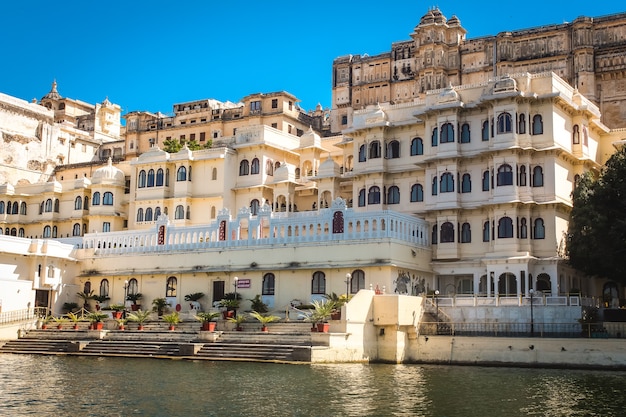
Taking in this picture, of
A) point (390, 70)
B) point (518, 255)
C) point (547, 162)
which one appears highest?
point (390, 70)

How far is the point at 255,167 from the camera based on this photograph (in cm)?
6209

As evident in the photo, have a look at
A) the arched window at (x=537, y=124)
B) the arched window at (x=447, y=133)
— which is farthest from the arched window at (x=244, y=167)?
the arched window at (x=537, y=124)

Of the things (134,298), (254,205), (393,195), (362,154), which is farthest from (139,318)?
(254,205)

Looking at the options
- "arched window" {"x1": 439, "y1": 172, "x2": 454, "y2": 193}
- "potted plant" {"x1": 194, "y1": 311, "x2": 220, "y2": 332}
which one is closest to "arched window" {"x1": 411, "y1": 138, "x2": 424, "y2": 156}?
"arched window" {"x1": 439, "y1": 172, "x2": 454, "y2": 193}

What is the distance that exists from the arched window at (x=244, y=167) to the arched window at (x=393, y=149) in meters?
13.6

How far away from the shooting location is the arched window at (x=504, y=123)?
47500mm

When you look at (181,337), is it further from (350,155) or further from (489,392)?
(350,155)

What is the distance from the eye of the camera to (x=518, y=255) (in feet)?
149

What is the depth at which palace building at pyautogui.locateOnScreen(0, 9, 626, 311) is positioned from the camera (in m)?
46.1

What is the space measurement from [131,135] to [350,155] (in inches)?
1565

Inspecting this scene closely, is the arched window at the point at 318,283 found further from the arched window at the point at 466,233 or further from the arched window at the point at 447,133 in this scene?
the arched window at the point at 447,133

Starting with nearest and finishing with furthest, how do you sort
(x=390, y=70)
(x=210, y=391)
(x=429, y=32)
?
(x=210, y=391)
(x=429, y=32)
(x=390, y=70)

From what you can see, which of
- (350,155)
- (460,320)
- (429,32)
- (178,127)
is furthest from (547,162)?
(178,127)

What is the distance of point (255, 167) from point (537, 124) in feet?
74.0
